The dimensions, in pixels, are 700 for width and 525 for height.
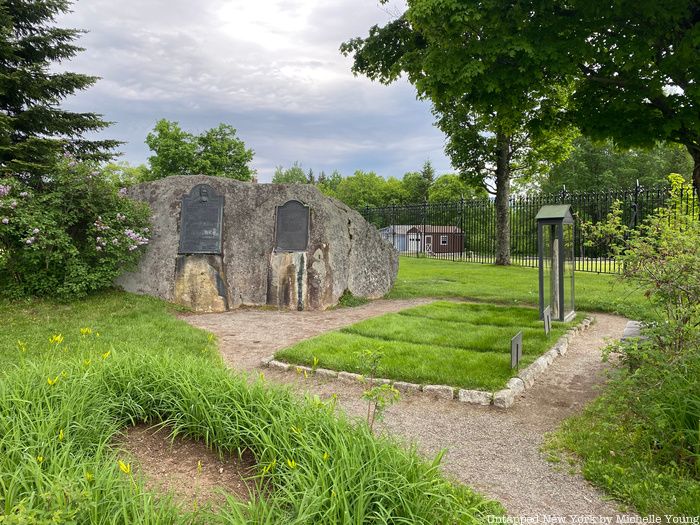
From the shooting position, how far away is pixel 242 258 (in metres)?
9.42

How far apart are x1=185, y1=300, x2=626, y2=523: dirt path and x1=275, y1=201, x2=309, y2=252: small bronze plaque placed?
8.34 ft

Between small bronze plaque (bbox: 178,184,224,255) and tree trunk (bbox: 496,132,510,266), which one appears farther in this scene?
tree trunk (bbox: 496,132,510,266)

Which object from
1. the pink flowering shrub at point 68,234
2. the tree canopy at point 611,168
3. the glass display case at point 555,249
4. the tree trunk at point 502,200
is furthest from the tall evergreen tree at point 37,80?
the tree canopy at point 611,168

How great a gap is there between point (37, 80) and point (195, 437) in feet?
49.8

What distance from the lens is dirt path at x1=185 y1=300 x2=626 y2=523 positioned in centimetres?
292

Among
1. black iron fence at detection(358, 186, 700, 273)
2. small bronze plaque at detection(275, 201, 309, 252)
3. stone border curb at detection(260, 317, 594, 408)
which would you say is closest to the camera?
stone border curb at detection(260, 317, 594, 408)

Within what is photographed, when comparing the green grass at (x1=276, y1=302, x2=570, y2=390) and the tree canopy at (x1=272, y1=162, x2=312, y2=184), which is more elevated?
the tree canopy at (x1=272, y1=162, x2=312, y2=184)

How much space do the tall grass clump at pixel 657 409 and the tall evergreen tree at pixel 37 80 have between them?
1427 cm

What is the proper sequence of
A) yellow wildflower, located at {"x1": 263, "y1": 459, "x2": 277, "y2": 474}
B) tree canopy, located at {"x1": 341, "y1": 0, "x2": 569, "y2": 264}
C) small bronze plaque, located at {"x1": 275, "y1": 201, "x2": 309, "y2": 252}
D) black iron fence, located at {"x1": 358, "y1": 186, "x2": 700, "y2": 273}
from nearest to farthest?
1. yellow wildflower, located at {"x1": 263, "y1": 459, "x2": 277, "y2": 474}
2. tree canopy, located at {"x1": 341, "y1": 0, "x2": 569, "y2": 264}
3. small bronze plaque, located at {"x1": 275, "y1": 201, "x2": 309, "y2": 252}
4. black iron fence, located at {"x1": 358, "y1": 186, "x2": 700, "y2": 273}

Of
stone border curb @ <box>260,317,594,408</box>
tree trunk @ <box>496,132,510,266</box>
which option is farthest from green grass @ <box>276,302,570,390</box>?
tree trunk @ <box>496,132,510,266</box>

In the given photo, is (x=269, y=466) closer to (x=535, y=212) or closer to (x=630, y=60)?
(x=630, y=60)

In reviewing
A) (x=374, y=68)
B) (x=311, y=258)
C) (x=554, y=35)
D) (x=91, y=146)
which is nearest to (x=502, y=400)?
(x=311, y=258)

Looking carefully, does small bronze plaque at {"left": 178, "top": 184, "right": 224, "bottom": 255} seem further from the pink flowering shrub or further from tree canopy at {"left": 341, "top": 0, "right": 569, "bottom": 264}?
tree canopy at {"left": 341, "top": 0, "right": 569, "bottom": 264}

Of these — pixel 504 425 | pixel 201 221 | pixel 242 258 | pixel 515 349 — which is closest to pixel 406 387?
pixel 504 425
